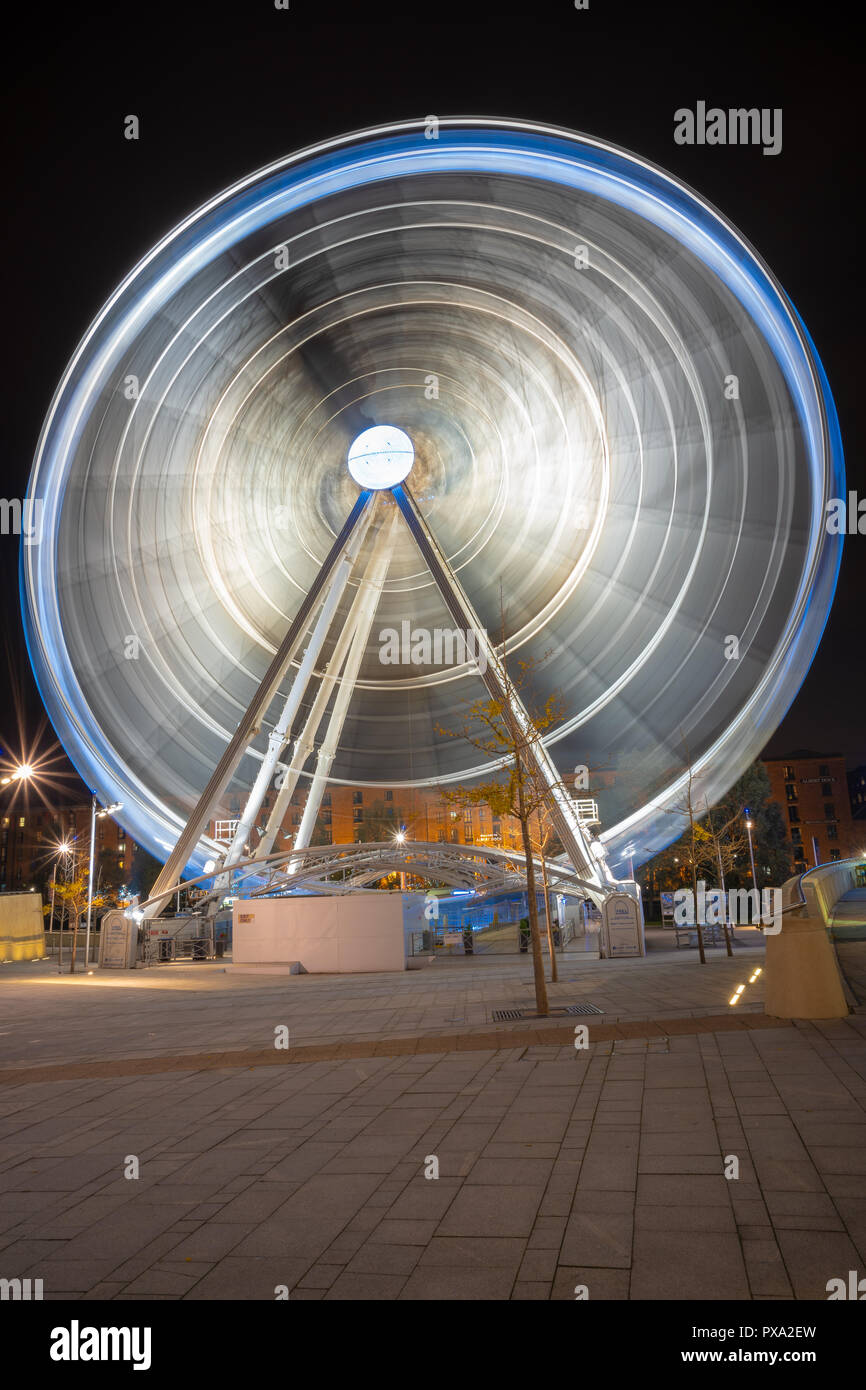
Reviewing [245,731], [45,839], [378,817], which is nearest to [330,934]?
[245,731]

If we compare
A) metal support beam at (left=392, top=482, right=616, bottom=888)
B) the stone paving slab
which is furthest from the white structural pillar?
the stone paving slab

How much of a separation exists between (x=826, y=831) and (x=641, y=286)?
77263mm

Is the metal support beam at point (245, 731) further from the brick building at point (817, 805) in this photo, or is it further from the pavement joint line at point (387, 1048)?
the brick building at point (817, 805)

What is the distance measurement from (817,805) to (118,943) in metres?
76.1

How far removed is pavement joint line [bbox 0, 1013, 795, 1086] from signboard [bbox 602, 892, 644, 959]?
36.8ft

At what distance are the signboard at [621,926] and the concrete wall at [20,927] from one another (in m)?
18.2

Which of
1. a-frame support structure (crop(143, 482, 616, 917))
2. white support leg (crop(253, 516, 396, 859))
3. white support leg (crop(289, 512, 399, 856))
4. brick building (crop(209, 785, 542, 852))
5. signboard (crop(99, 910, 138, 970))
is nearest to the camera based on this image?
a-frame support structure (crop(143, 482, 616, 917))

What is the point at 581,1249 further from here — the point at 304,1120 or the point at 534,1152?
the point at 304,1120

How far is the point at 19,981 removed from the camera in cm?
1825

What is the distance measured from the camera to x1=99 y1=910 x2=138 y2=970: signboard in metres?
21.2

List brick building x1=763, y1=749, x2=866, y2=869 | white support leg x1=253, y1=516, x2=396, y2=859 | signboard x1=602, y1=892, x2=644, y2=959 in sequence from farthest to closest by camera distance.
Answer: brick building x1=763, y1=749, x2=866, y2=869
white support leg x1=253, y1=516, x2=396, y2=859
signboard x1=602, y1=892, x2=644, y2=959

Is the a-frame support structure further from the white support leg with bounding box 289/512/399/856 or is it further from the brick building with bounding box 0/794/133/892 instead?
the brick building with bounding box 0/794/133/892

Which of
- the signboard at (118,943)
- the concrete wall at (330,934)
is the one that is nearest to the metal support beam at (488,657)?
the concrete wall at (330,934)
